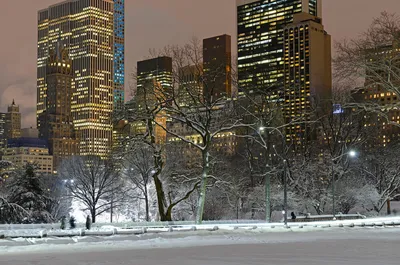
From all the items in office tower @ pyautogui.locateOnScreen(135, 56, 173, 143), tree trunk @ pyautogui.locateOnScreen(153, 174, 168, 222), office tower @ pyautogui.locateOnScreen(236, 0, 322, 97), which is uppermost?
office tower @ pyautogui.locateOnScreen(236, 0, 322, 97)

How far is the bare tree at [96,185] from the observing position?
71.3 metres

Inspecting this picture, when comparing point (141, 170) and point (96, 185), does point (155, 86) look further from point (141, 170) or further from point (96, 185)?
point (96, 185)

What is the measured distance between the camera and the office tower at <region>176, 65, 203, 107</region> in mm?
44375

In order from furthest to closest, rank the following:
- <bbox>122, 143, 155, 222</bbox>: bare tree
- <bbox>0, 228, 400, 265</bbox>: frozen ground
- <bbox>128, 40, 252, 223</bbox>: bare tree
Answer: <bbox>122, 143, 155, 222</bbox>: bare tree
<bbox>128, 40, 252, 223</bbox>: bare tree
<bbox>0, 228, 400, 265</bbox>: frozen ground

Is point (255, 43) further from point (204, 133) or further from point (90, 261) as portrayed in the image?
point (90, 261)

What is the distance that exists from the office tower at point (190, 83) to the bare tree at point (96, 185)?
26621 millimetres

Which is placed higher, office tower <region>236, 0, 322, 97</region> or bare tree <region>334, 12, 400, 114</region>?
office tower <region>236, 0, 322, 97</region>

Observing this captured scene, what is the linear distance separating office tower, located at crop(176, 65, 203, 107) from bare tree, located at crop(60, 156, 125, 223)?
87.3 ft

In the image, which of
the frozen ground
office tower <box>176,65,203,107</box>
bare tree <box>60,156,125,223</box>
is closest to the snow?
bare tree <box>60,156,125,223</box>

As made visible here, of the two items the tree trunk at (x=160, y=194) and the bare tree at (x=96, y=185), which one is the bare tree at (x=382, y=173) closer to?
the tree trunk at (x=160, y=194)

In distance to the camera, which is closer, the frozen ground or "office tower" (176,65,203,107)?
the frozen ground

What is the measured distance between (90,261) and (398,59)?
2593cm

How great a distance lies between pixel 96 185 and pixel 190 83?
3369 cm

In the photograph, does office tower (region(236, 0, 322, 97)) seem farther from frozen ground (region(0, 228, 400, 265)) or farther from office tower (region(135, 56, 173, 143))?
frozen ground (region(0, 228, 400, 265))
